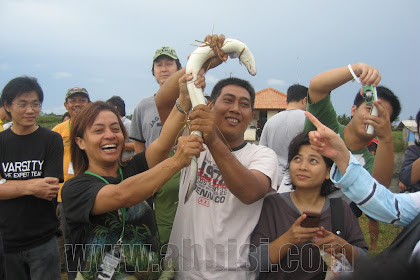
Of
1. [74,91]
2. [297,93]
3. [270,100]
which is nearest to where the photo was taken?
[297,93]

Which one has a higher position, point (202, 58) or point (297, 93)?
point (297, 93)

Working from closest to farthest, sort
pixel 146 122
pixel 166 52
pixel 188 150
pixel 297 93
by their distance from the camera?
pixel 188 150, pixel 146 122, pixel 166 52, pixel 297 93

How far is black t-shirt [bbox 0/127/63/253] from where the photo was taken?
2.98m

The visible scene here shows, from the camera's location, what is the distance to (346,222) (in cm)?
217

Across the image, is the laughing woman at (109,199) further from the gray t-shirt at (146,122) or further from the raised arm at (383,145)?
the raised arm at (383,145)

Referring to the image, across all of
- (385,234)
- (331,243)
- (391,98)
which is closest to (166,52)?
(391,98)

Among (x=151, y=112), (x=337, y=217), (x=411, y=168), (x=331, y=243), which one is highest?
(x=151, y=112)

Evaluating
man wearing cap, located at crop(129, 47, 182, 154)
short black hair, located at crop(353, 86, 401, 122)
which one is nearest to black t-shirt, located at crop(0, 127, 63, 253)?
man wearing cap, located at crop(129, 47, 182, 154)

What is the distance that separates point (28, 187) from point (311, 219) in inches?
94.8

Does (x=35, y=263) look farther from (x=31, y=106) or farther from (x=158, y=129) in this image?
(x=158, y=129)

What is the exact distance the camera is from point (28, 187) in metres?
2.93

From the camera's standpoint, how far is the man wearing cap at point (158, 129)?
2.55m

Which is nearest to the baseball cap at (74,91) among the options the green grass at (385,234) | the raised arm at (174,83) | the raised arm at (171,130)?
the raised arm at (174,83)

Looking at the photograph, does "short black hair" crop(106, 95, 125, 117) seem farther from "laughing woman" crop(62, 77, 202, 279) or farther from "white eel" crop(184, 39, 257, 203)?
"white eel" crop(184, 39, 257, 203)
